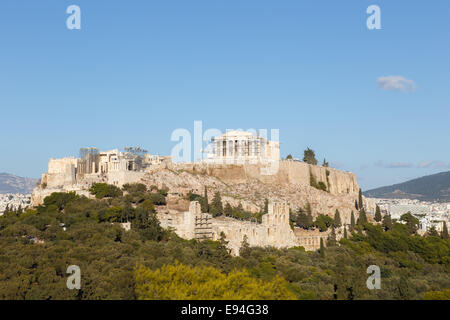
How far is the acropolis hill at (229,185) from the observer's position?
4597 centimetres

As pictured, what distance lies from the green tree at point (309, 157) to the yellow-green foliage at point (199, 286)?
64234mm

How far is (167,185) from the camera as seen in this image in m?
60.2

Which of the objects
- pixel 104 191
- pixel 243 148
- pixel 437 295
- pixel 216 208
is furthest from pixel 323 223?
pixel 437 295

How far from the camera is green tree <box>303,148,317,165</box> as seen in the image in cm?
9175

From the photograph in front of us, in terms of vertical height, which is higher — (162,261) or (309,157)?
(309,157)

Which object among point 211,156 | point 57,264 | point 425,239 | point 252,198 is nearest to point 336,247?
point 425,239

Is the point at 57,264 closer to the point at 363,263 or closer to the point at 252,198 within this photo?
the point at 363,263

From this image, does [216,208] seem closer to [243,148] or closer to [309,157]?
[243,148]

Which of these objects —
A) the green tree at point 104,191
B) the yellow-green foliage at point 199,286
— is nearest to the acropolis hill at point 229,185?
the green tree at point 104,191

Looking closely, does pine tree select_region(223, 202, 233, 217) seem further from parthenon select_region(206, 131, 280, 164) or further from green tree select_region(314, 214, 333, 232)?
parthenon select_region(206, 131, 280, 164)

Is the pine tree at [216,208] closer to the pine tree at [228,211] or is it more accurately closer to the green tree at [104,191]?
the pine tree at [228,211]

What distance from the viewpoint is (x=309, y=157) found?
3634 inches

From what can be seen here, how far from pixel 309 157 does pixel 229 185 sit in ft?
88.1
